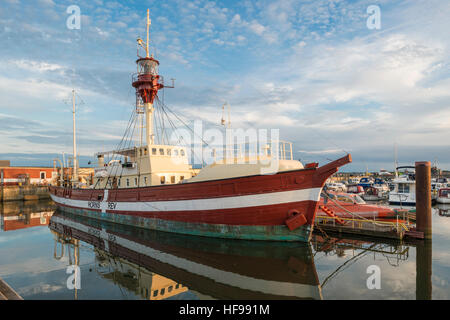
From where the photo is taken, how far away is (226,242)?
47.2 ft

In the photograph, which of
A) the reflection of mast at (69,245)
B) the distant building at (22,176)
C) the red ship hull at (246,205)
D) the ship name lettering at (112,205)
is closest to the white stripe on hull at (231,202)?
the red ship hull at (246,205)

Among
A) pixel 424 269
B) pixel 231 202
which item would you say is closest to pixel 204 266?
pixel 231 202

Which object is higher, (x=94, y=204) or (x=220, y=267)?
(x=94, y=204)

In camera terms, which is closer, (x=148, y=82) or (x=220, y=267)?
(x=220, y=267)

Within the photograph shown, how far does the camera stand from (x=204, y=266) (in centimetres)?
1113

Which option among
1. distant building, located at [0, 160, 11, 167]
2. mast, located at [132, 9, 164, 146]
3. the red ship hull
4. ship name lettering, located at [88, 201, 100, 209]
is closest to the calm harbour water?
the red ship hull

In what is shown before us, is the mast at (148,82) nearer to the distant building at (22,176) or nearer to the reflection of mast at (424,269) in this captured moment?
the reflection of mast at (424,269)

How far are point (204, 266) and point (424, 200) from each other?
1294 centimetres

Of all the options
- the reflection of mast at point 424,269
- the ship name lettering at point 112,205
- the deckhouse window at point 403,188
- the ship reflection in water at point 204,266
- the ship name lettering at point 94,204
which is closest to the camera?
the reflection of mast at point 424,269

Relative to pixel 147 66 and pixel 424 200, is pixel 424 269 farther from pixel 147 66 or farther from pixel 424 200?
pixel 147 66

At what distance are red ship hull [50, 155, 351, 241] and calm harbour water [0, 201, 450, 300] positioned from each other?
27.0 inches

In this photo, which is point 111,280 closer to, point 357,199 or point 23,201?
point 357,199

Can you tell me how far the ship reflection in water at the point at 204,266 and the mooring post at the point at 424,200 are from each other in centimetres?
689

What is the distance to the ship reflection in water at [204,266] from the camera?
891 cm
